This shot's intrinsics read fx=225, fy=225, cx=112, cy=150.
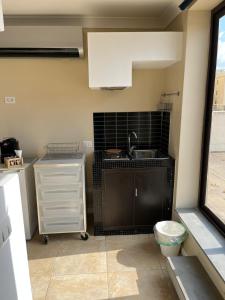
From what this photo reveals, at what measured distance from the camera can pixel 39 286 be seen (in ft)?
6.22

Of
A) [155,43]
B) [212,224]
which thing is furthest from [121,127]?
[212,224]

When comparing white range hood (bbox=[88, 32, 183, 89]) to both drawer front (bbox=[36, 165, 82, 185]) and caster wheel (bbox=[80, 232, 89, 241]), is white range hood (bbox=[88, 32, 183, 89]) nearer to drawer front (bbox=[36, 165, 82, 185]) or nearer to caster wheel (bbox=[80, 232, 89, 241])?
drawer front (bbox=[36, 165, 82, 185])

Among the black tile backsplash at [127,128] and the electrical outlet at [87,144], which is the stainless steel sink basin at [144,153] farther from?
the electrical outlet at [87,144]

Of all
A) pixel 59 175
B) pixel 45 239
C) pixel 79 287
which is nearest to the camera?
pixel 79 287

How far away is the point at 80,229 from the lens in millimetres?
2486

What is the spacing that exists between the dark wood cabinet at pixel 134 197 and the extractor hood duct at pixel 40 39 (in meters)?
1.40

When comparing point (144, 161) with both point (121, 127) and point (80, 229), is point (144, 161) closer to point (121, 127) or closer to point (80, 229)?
point (121, 127)

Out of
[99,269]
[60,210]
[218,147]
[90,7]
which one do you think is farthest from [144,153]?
[90,7]

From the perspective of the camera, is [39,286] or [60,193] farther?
[60,193]

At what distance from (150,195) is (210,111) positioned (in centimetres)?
107

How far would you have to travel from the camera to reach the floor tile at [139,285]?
1786mm

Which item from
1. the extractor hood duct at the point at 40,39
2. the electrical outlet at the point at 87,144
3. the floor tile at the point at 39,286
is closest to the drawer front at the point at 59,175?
the electrical outlet at the point at 87,144

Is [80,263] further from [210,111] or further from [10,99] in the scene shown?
[10,99]

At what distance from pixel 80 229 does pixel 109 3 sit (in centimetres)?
233
